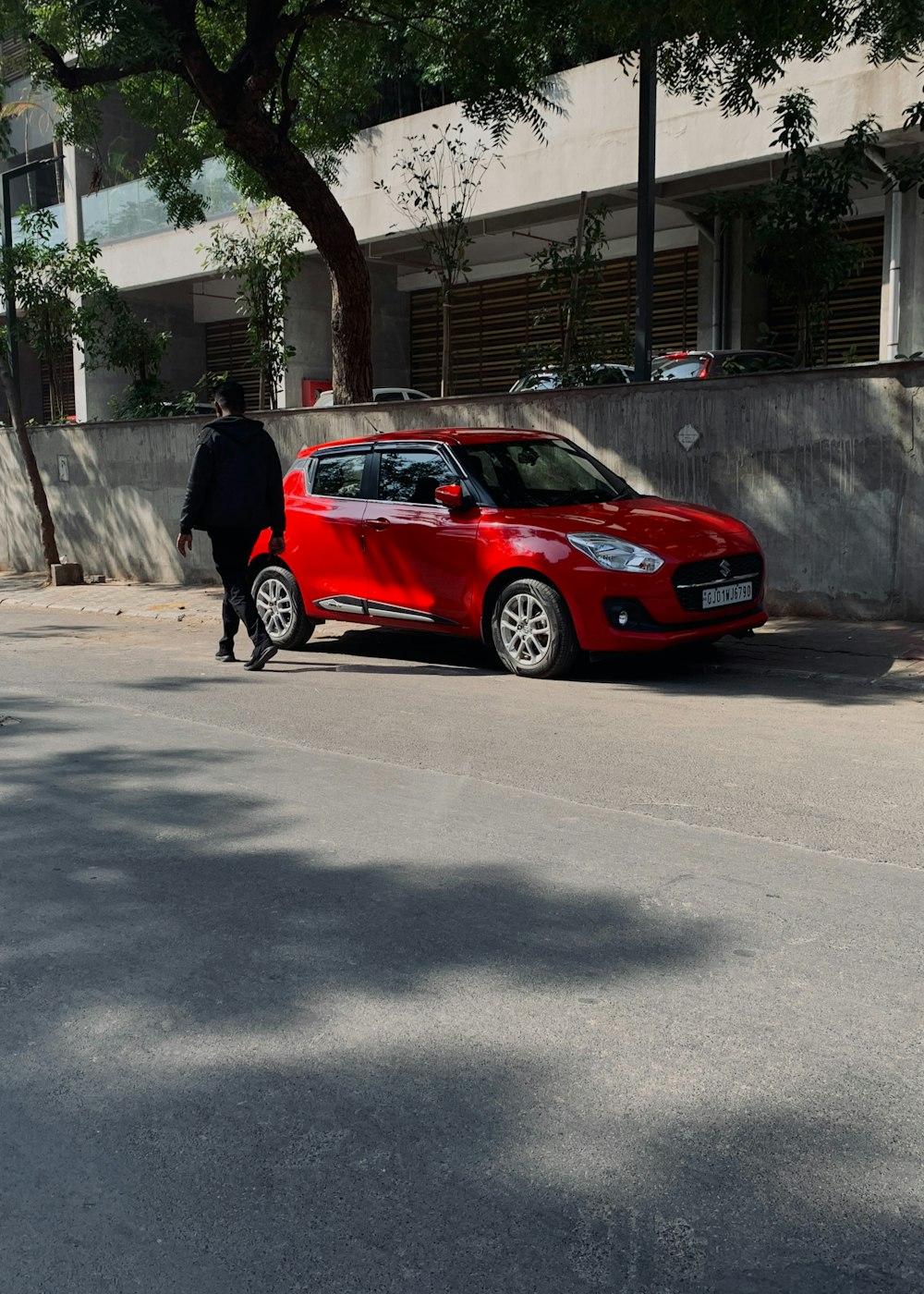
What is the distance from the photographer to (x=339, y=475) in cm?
1087

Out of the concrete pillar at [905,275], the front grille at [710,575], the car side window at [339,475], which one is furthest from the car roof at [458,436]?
the concrete pillar at [905,275]

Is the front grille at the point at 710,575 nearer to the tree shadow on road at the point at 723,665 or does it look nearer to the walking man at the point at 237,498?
the tree shadow on road at the point at 723,665

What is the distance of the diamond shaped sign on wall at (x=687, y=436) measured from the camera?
485 inches

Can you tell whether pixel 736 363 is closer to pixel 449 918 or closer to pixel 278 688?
pixel 278 688

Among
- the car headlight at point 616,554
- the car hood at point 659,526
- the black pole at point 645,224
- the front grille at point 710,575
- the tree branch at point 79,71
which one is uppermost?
the tree branch at point 79,71

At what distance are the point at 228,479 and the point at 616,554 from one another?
3.03m

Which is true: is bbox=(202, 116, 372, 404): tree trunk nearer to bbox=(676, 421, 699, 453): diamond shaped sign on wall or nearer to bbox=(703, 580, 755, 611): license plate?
bbox=(676, 421, 699, 453): diamond shaped sign on wall

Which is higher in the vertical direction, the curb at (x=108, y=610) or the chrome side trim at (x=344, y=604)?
the chrome side trim at (x=344, y=604)

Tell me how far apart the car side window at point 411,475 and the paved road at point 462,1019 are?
Answer: 353 cm

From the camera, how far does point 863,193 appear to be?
74.2 ft

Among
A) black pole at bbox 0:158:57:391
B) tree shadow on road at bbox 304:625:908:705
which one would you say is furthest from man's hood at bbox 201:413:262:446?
black pole at bbox 0:158:57:391

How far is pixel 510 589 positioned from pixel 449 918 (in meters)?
5.22

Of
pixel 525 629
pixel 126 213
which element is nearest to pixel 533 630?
pixel 525 629

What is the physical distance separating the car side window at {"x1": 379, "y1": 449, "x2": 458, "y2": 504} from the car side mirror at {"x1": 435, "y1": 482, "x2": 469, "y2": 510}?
0.23 metres
